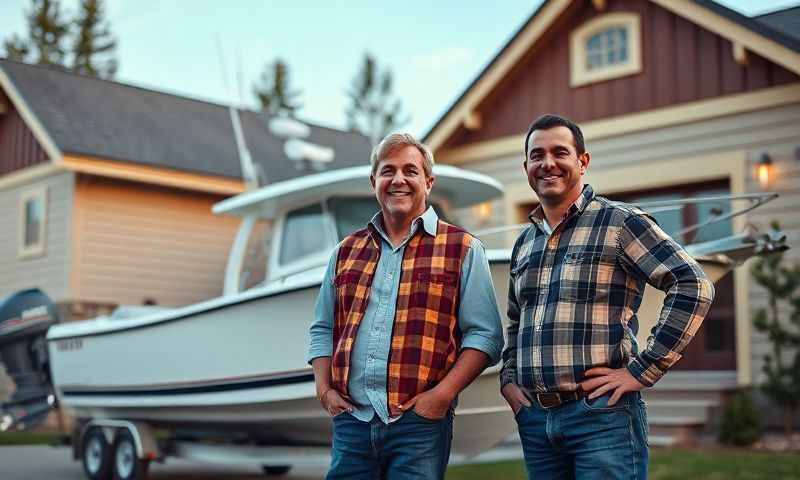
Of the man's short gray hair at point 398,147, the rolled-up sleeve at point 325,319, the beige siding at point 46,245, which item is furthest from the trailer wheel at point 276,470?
the beige siding at point 46,245

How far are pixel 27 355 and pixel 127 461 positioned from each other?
203 centimetres

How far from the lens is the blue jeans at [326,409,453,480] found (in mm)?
3316

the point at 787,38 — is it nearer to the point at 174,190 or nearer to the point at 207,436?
the point at 207,436

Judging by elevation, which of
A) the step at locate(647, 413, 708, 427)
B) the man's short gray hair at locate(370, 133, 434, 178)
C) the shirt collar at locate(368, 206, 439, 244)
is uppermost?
the man's short gray hair at locate(370, 133, 434, 178)

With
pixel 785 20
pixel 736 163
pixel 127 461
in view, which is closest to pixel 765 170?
pixel 736 163

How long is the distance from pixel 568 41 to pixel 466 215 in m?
2.52

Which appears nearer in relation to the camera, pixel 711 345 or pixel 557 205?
pixel 557 205

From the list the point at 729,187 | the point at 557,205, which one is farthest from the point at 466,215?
the point at 557,205

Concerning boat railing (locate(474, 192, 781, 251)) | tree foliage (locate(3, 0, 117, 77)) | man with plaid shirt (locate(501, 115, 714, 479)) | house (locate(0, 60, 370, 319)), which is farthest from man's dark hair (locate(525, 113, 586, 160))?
tree foliage (locate(3, 0, 117, 77))

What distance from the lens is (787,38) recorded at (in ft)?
33.0

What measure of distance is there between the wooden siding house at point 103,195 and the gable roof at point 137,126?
0.11 feet

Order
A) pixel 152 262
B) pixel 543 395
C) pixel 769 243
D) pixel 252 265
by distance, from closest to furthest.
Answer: pixel 543 395
pixel 769 243
pixel 252 265
pixel 152 262

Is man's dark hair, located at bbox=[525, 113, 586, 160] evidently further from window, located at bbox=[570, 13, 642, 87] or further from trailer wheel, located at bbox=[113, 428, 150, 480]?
window, located at bbox=[570, 13, 642, 87]

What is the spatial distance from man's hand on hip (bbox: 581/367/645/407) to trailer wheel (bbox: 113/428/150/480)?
231 inches
